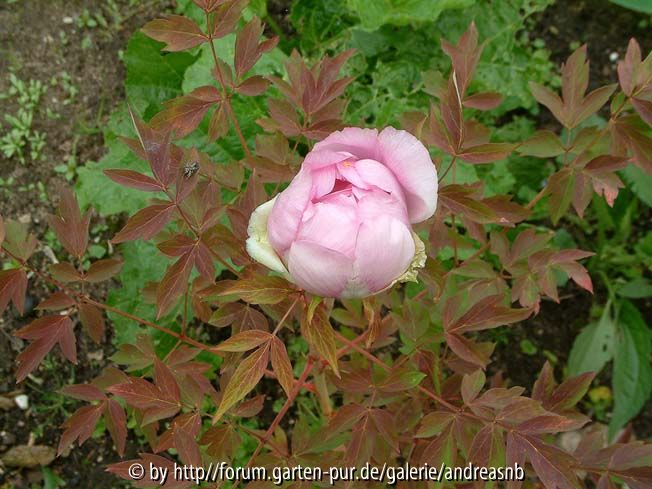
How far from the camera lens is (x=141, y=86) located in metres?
1.75

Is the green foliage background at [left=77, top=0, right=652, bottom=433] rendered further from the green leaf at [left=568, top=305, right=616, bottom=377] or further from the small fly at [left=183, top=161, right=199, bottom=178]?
the small fly at [left=183, top=161, right=199, bottom=178]

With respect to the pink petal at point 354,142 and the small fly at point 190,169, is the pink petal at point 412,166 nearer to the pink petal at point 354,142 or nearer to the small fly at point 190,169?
the pink petal at point 354,142

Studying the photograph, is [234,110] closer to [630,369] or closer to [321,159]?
[321,159]

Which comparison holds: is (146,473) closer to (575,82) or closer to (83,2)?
(575,82)

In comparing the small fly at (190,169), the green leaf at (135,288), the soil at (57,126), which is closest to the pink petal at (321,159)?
the small fly at (190,169)

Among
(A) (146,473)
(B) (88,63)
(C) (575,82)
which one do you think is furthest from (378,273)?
(B) (88,63)

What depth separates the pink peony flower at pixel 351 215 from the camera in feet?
2.50

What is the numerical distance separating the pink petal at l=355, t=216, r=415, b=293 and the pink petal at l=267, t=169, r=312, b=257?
7cm

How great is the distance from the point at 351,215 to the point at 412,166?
3.7 inches

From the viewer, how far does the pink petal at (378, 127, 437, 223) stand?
0.80 metres

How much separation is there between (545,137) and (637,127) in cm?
13

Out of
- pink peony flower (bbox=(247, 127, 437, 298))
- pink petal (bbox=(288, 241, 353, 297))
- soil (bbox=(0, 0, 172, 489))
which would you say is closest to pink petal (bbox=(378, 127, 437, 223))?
pink peony flower (bbox=(247, 127, 437, 298))

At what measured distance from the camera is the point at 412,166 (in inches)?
31.5

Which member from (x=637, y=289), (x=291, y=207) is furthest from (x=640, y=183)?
(x=291, y=207)
